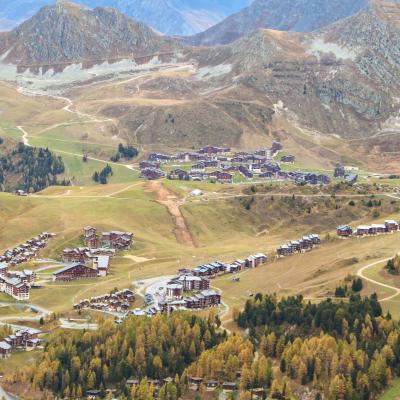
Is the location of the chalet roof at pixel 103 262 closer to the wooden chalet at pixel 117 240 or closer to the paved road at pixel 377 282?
the wooden chalet at pixel 117 240

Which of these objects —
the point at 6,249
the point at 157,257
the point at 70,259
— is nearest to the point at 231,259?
the point at 157,257

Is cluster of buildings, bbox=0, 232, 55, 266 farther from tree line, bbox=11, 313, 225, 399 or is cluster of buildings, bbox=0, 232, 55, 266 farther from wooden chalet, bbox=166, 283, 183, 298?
tree line, bbox=11, 313, 225, 399

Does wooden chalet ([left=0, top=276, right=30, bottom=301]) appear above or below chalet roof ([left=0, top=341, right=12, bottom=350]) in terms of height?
above

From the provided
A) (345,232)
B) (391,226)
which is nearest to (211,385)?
(345,232)

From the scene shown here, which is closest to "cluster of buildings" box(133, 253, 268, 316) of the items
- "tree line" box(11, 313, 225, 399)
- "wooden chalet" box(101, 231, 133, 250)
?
"tree line" box(11, 313, 225, 399)

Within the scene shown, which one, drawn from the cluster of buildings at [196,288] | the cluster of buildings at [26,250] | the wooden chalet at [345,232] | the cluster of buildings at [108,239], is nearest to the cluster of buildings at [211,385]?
the cluster of buildings at [196,288]

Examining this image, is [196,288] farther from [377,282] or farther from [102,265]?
[377,282]
